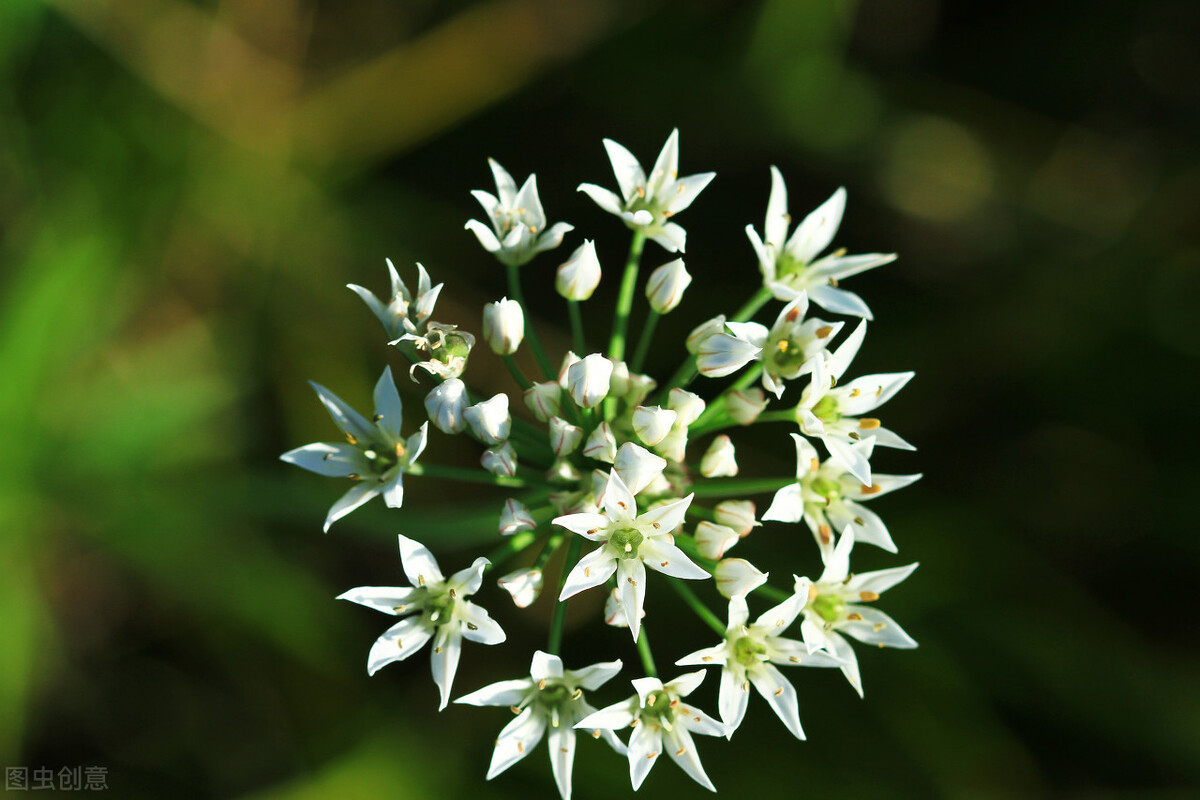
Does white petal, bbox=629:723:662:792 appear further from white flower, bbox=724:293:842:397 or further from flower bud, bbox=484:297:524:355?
flower bud, bbox=484:297:524:355

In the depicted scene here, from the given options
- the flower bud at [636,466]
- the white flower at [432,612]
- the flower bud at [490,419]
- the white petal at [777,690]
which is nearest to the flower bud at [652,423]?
the flower bud at [636,466]

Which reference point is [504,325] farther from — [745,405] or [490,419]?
[745,405]

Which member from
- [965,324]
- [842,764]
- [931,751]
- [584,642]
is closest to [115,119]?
[584,642]

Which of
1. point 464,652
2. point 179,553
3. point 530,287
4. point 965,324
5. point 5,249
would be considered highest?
point 5,249

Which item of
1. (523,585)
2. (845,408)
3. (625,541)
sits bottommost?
(523,585)

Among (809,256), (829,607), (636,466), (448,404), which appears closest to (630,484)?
(636,466)

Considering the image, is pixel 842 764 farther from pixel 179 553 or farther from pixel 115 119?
pixel 115 119
